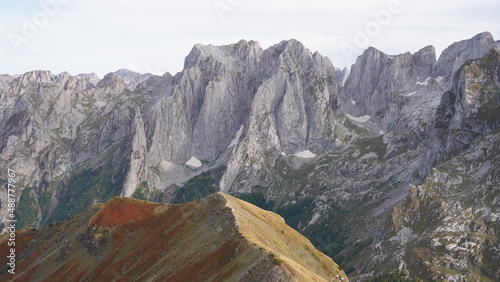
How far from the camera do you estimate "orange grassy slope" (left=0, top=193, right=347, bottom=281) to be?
88250mm

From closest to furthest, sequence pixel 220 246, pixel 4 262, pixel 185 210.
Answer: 1. pixel 220 246
2. pixel 185 210
3. pixel 4 262

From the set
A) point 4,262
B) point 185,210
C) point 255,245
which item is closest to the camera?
point 255,245

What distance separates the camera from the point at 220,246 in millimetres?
100312

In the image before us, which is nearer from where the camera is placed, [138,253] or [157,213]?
[138,253]

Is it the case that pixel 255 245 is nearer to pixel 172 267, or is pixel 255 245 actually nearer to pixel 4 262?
pixel 172 267

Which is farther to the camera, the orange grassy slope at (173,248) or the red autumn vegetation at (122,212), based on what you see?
the red autumn vegetation at (122,212)

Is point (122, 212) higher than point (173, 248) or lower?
higher

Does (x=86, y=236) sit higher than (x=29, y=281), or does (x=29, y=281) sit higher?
(x=86, y=236)

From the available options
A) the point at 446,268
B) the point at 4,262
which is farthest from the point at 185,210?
the point at 446,268

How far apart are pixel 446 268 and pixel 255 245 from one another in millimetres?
124460

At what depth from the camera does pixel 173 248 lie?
119562 millimetres

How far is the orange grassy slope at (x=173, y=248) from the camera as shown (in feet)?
290

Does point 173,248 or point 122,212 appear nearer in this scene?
point 173,248

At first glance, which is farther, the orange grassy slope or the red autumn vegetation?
the red autumn vegetation
